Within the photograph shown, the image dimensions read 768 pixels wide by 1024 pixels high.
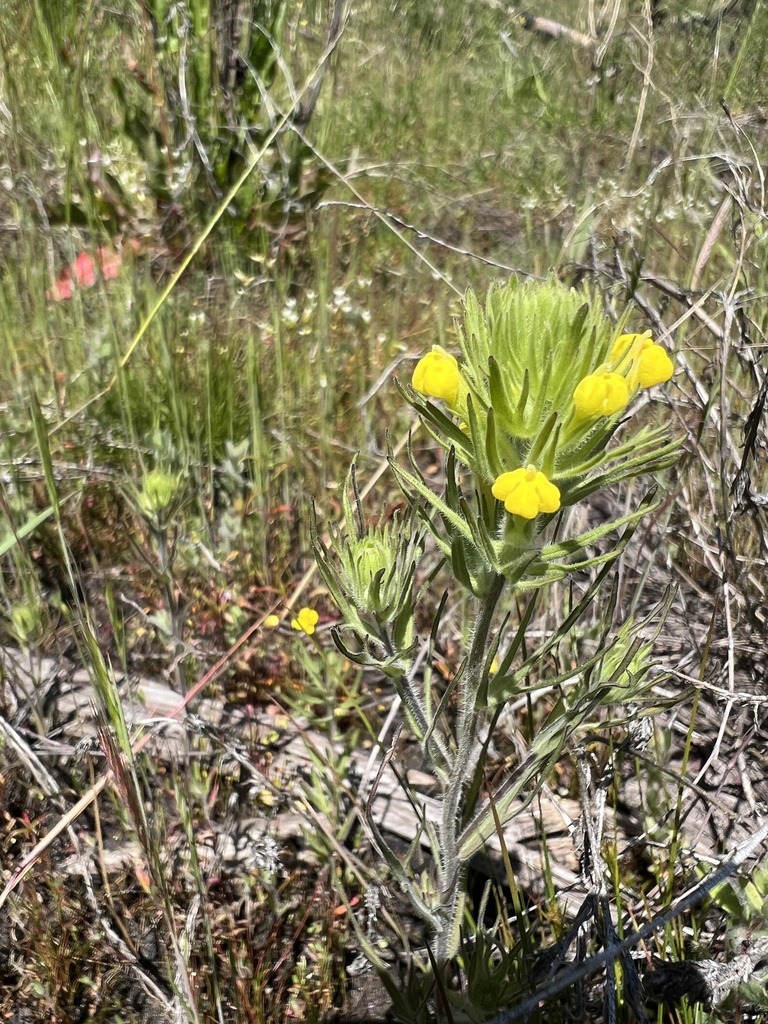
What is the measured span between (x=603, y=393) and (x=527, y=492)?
0.45 feet

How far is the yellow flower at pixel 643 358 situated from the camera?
0.85m

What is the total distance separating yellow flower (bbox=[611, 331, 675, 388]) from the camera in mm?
852

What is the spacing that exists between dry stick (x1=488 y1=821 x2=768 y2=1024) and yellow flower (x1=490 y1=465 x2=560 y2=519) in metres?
0.73

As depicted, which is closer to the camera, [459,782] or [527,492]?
[527,492]

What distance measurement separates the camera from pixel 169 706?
179cm

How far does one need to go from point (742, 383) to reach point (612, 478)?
1770mm

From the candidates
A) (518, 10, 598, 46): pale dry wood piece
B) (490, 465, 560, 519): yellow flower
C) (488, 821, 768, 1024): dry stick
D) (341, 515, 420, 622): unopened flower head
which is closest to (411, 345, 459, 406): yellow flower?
(490, 465, 560, 519): yellow flower

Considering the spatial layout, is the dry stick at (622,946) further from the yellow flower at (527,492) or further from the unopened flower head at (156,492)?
the unopened flower head at (156,492)

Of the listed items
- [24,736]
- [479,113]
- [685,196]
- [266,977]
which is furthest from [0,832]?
[479,113]

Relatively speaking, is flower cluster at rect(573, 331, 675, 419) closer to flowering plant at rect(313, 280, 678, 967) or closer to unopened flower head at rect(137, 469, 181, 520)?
flowering plant at rect(313, 280, 678, 967)

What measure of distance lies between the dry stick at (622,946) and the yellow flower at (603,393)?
81cm

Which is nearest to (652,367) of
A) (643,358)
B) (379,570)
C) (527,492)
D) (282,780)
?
(643,358)

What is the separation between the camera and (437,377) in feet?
2.86

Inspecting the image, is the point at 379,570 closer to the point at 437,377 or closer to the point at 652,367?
the point at 437,377
